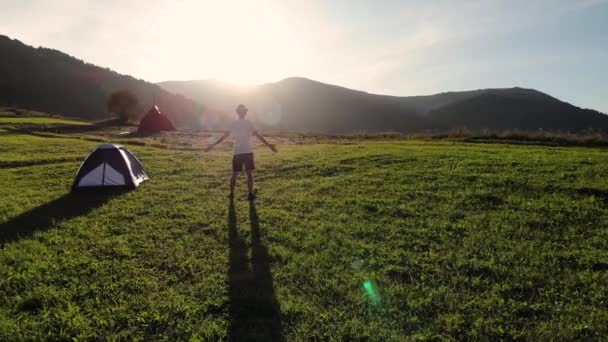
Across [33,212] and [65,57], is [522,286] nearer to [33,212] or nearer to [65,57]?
[33,212]

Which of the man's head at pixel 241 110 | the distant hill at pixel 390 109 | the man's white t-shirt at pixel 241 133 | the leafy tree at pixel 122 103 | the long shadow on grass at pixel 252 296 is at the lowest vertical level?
the long shadow on grass at pixel 252 296

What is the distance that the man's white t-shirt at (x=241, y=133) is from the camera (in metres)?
11.4

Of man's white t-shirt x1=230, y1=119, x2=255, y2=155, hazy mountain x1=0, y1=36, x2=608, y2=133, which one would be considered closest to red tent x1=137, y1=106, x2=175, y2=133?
hazy mountain x1=0, y1=36, x2=608, y2=133

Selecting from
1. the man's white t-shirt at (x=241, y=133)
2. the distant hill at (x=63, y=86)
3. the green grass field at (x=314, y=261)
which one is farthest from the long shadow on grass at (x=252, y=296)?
the distant hill at (x=63, y=86)

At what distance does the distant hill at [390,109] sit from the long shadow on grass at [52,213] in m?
102

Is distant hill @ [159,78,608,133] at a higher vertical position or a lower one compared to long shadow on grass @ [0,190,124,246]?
higher

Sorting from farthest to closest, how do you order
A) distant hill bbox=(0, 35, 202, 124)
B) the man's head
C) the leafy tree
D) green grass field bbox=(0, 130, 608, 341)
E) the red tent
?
distant hill bbox=(0, 35, 202, 124) < the leafy tree < the red tent < the man's head < green grass field bbox=(0, 130, 608, 341)

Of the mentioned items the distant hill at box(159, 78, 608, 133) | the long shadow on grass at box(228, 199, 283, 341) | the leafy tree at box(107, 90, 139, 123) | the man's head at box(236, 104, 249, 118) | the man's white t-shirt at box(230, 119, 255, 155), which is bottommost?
the long shadow on grass at box(228, 199, 283, 341)

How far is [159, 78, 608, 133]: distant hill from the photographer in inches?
4532

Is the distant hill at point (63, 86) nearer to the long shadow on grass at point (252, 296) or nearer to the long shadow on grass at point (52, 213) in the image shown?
the long shadow on grass at point (52, 213)

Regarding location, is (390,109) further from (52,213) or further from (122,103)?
(52,213)

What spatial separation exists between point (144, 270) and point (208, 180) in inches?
350

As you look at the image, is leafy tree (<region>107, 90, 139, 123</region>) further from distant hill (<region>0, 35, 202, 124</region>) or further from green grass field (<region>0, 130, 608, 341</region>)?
green grass field (<region>0, 130, 608, 341</region>)

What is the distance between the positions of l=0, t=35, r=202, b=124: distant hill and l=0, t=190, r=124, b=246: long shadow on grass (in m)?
82.7
